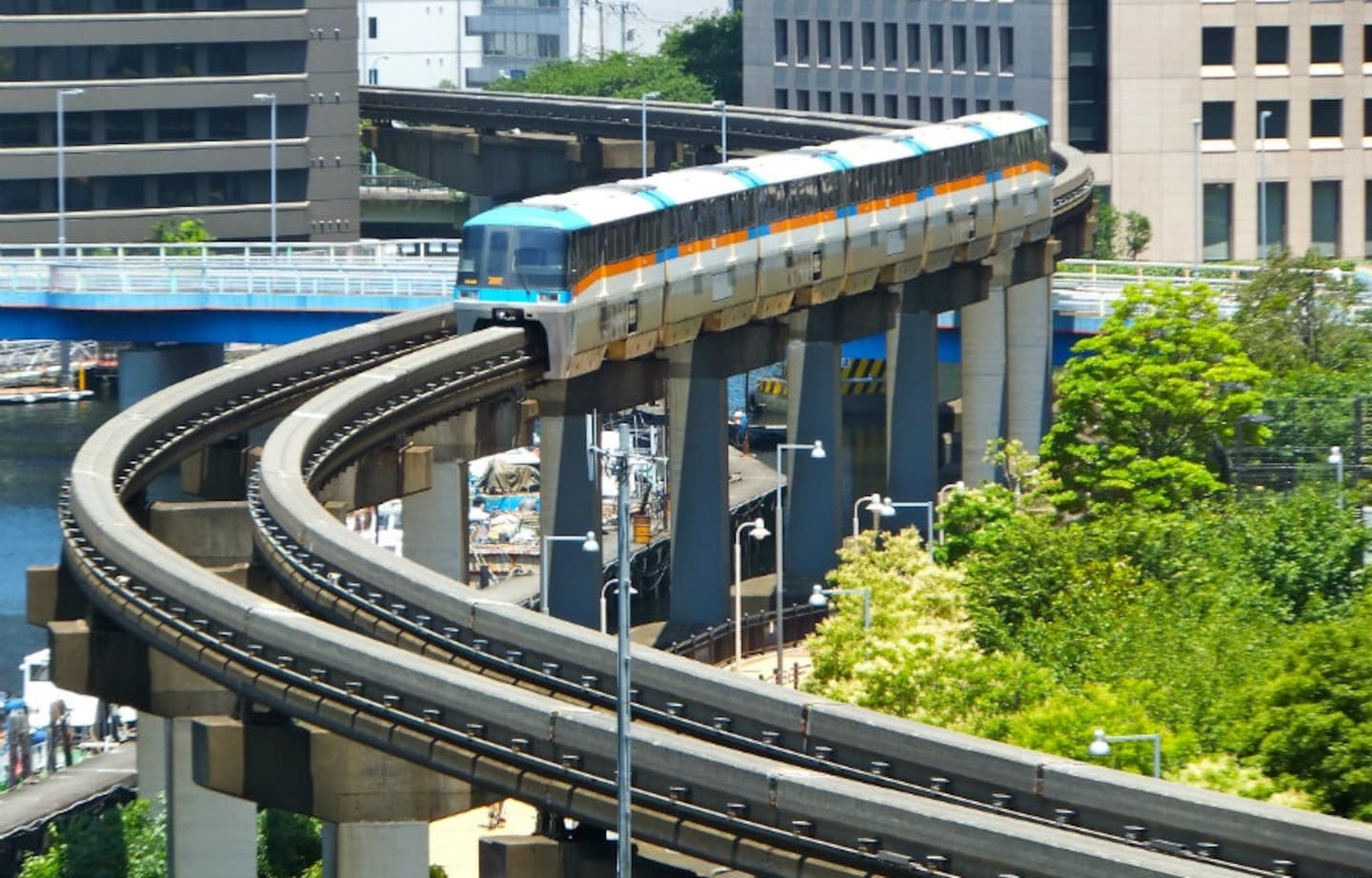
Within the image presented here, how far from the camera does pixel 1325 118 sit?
17600 centimetres

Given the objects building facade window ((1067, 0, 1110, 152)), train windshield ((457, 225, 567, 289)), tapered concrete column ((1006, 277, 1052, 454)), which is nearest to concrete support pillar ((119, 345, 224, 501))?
tapered concrete column ((1006, 277, 1052, 454))

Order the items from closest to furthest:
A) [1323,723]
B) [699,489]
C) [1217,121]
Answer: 1. [1323,723]
2. [699,489]
3. [1217,121]

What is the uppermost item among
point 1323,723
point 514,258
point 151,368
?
point 514,258

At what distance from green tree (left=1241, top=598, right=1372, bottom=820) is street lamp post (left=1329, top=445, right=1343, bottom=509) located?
2690 centimetres

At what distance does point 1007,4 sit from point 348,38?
1337 inches

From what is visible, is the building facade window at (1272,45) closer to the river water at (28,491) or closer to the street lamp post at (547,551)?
the river water at (28,491)

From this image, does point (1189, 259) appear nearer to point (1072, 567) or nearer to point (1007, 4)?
point (1007, 4)

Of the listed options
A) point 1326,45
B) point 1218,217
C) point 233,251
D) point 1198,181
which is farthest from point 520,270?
point 1326,45

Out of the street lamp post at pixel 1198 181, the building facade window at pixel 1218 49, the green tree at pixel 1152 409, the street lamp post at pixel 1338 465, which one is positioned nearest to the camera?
the street lamp post at pixel 1338 465

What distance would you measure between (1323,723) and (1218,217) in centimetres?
11921

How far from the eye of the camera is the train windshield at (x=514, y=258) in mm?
87812

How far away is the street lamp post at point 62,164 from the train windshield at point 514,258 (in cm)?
6325

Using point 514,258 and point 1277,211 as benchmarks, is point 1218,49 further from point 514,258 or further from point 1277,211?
point 514,258

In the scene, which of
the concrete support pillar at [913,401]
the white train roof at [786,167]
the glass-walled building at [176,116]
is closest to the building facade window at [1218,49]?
the glass-walled building at [176,116]
